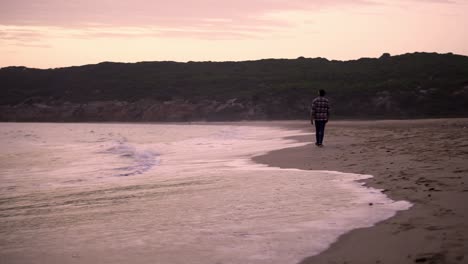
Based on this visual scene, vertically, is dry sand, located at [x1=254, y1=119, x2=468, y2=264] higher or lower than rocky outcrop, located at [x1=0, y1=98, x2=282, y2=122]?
lower

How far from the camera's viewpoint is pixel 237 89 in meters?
58.4

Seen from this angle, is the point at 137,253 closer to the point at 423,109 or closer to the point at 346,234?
the point at 346,234

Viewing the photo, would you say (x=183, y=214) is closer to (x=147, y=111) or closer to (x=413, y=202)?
(x=413, y=202)

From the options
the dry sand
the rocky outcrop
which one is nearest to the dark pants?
the dry sand

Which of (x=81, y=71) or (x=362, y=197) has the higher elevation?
(x=81, y=71)

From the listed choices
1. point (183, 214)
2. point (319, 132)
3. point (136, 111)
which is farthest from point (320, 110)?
point (136, 111)

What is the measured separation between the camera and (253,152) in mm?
14758

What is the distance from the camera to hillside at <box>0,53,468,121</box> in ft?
146

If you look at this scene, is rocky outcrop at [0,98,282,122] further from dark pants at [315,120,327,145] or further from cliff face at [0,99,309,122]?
dark pants at [315,120,327,145]

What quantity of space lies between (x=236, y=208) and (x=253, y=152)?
8375 millimetres

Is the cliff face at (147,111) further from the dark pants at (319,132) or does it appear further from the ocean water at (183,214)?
the ocean water at (183,214)

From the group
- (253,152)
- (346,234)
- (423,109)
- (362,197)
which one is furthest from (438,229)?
(423,109)

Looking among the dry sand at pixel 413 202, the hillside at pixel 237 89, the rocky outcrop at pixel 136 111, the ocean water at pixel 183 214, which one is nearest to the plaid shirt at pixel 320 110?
the dry sand at pixel 413 202

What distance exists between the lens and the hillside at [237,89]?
4444 cm
